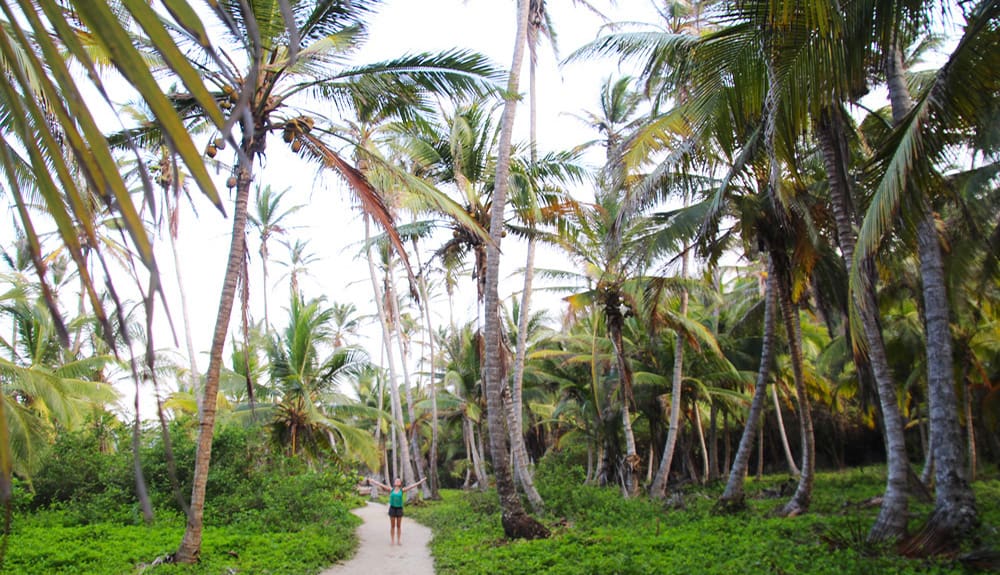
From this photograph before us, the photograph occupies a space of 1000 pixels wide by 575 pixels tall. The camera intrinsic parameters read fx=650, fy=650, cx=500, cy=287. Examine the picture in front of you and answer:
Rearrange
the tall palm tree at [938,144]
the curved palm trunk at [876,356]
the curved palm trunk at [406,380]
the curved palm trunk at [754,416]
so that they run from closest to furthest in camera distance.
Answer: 1. the tall palm tree at [938,144]
2. the curved palm trunk at [876,356]
3. the curved palm trunk at [754,416]
4. the curved palm trunk at [406,380]

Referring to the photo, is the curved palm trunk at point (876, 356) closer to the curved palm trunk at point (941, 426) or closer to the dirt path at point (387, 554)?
the curved palm trunk at point (941, 426)

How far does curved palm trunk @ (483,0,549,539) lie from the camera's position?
9.75 meters

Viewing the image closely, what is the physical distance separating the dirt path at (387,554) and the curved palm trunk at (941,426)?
5.62 metres

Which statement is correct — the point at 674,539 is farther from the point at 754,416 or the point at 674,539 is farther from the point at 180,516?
the point at 180,516

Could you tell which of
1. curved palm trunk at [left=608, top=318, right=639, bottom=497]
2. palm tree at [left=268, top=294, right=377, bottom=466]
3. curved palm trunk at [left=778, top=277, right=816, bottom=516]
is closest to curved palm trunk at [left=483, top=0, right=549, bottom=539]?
curved palm trunk at [left=778, top=277, right=816, bottom=516]

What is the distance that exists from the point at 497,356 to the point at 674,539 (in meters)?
4.05

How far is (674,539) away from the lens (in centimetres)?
859

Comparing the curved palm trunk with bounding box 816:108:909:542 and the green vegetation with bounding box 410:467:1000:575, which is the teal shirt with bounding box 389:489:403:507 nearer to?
the green vegetation with bounding box 410:467:1000:575

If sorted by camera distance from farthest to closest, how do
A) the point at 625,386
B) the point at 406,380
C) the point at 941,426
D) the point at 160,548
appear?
the point at 406,380 < the point at 625,386 < the point at 160,548 < the point at 941,426

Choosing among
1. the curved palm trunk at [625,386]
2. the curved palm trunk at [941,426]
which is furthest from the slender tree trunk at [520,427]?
the curved palm trunk at [941,426]

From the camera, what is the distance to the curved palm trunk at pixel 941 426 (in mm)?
6348

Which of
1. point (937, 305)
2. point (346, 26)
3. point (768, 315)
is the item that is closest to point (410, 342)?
point (768, 315)

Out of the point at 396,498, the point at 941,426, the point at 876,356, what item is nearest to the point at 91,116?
the point at 941,426

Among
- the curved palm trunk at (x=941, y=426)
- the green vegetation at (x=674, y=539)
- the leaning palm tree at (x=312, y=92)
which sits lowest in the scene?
the green vegetation at (x=674, y=539)
